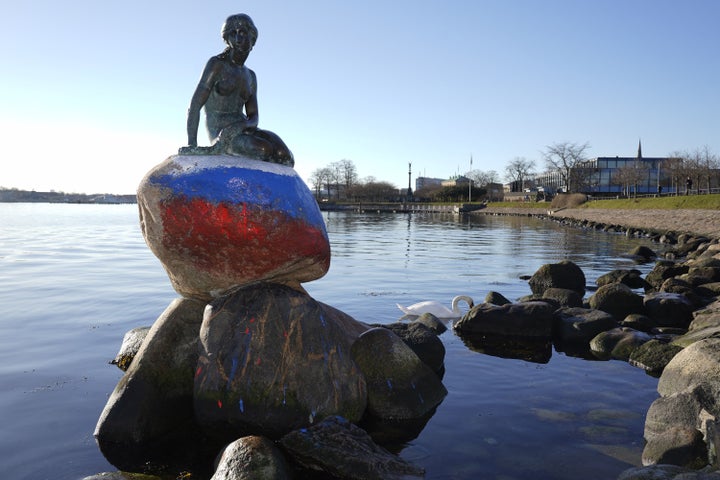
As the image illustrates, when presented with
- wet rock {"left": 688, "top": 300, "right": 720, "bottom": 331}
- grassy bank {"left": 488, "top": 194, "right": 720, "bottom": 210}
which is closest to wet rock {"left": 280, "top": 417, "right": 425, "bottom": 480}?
wet rock {"left": 688, "top": 300, "right": 720, "bottom": 331}

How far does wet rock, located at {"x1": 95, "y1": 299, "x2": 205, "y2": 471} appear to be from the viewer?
6613mm

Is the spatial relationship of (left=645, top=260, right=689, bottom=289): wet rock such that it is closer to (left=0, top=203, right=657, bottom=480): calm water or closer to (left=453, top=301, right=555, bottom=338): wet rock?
(left=0, top=203, right=657, bottom=480): calm water

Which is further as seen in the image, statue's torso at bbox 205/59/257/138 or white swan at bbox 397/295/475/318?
white swan at bbox 397/295/475/318

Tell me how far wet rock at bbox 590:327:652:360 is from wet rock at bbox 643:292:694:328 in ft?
8.50

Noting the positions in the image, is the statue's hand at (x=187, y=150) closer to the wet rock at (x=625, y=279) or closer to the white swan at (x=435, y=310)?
the white swan at (x=435, y=310)

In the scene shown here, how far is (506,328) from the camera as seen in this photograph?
39.4ft

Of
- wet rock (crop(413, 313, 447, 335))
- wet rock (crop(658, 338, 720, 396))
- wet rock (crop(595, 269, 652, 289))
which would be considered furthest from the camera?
wet rock (crop(595, 269, 652, 289))

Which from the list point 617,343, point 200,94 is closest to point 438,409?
point 617,343

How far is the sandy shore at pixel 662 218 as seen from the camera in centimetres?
4075

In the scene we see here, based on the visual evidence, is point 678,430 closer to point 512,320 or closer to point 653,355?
point 653,355

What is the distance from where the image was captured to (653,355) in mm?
9734

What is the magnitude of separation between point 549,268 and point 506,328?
5.45 metres

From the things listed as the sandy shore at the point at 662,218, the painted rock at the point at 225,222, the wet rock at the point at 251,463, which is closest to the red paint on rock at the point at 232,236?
the painted rock at the point at 225,222

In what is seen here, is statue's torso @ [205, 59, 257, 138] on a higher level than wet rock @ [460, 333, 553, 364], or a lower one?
higher
